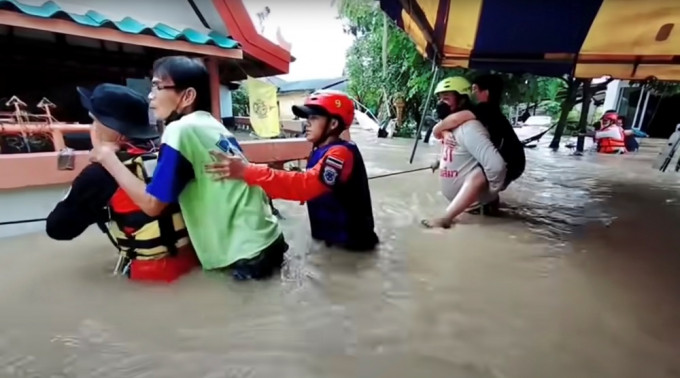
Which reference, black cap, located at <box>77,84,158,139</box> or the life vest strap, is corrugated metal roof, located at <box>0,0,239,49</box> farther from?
the life vest strap

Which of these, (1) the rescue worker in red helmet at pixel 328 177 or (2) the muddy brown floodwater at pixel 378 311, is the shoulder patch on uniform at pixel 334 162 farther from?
(2) the muddy brown floodwater at pixel 378 311

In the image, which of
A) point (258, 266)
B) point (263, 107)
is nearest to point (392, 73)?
point (263, 107)

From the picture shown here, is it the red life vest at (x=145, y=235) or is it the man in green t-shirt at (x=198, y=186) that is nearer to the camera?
the man in green t-shirt at (x=198, y=186)

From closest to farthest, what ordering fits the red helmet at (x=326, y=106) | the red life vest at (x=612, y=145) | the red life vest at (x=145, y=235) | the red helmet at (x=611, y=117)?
1. the red life vest at (x=145, y=235)
2. the red helmet at (x=326, y=106)
3. the red life vest at (x=612, y=145)
4. the red helmet at (x=611, y=117)

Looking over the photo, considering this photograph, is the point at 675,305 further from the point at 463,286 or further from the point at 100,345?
the point at 100,345

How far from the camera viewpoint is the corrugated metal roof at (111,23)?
10.2 ft

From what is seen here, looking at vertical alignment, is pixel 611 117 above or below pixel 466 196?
above

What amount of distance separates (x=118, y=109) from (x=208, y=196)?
520 millimetres

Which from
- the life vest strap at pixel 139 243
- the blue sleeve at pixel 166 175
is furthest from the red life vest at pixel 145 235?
the blue sleeve at pixel 166 175

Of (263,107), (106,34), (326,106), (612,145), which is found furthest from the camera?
(612,145)

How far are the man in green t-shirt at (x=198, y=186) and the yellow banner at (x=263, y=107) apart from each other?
140 inches

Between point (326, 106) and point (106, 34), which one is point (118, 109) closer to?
point (326, 106)

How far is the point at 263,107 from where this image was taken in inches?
214

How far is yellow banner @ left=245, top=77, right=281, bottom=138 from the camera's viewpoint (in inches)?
Result: 213
